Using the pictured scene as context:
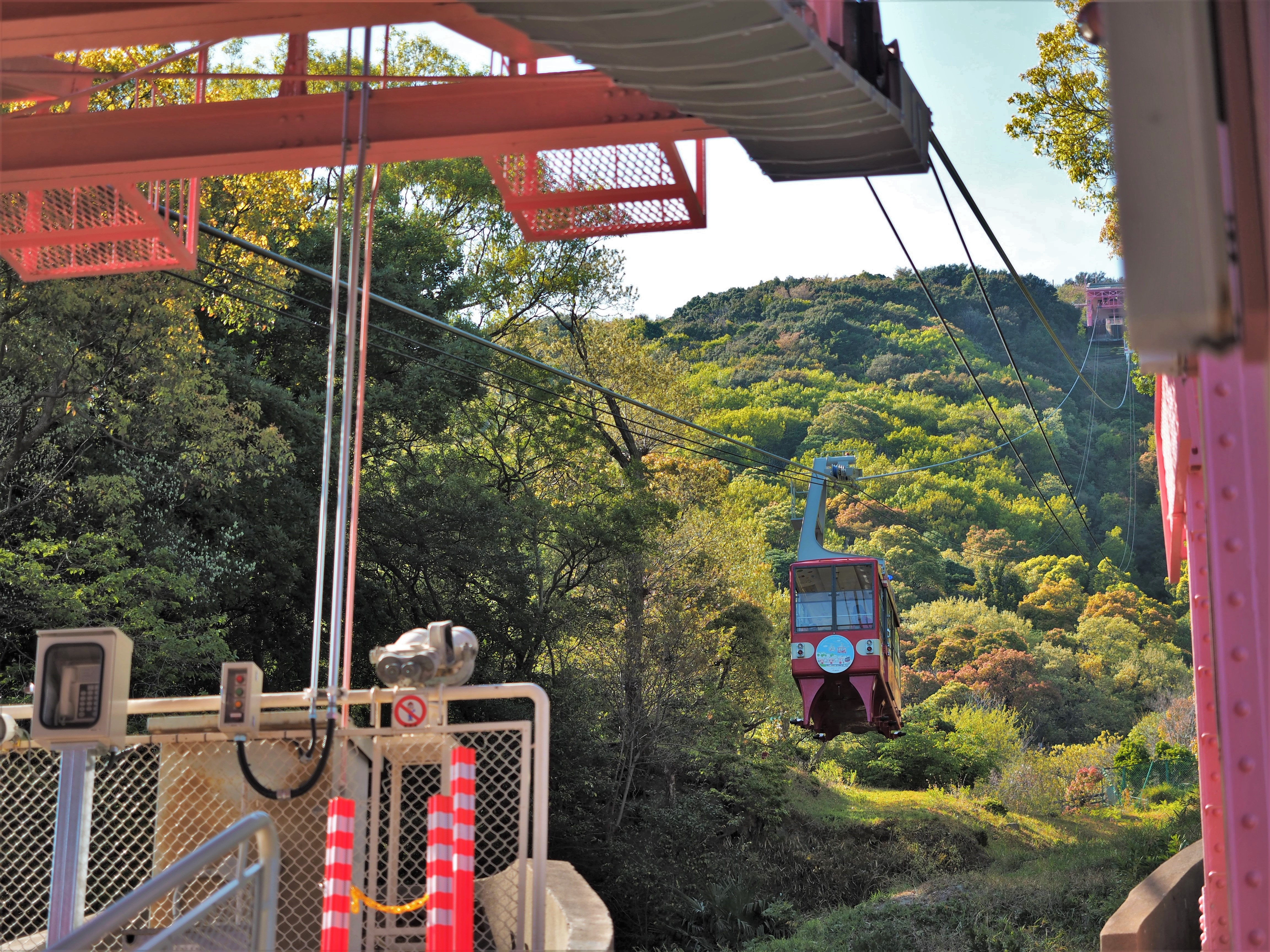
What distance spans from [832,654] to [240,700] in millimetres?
14467

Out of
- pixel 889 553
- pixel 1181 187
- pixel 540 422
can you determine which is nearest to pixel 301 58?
pixel 1181 187

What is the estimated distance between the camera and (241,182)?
17.4 m

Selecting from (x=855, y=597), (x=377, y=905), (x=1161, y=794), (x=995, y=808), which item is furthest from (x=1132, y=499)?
(x=377, y=905)

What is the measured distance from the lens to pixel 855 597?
18844 mm

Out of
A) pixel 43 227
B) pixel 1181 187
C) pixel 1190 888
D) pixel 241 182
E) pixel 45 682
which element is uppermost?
pixel 241 182

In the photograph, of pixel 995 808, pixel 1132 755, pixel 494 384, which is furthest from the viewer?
pixel 1132 755

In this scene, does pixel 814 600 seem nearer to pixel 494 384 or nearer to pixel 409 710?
pixel 494 384

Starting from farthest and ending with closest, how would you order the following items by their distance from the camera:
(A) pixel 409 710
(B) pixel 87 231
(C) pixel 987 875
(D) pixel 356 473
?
(C) pixel 987 875, (B) pixel 87 231, (D) pixel 356 473, (A) pixel 409 710

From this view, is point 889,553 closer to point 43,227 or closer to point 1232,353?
point 43,227

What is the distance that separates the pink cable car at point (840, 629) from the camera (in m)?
18.8

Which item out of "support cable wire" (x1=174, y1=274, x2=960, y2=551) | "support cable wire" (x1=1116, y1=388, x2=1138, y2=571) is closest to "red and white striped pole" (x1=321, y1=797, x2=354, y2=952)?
"support cable wire" (x1=174, y1=274, x2=960, y2=551)

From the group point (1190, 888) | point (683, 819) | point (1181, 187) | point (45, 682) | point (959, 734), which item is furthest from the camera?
point (959, 734)

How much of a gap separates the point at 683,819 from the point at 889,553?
3483 centimetres

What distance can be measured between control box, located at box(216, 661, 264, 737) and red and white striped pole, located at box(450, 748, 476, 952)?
1.17 m
